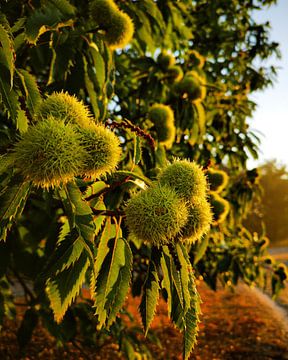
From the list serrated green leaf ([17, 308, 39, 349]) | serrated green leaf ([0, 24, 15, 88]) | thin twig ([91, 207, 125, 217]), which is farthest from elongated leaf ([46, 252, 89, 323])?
serrated green leaf ([17, 308, 39, 349])

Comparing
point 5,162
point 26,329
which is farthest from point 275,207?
point 5,162

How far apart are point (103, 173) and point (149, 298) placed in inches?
14.5

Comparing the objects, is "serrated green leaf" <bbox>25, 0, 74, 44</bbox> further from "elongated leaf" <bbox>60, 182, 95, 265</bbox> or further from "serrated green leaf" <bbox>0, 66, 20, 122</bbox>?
"elongated leaf" <bbox>60, 182, 95, 265</bbox>

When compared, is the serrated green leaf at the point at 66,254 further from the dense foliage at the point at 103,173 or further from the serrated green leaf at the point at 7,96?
the serrated green leaf at the point at 7,96

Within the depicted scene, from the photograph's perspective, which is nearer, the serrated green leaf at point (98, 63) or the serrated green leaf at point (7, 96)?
the serrated green leaf at point (7, 96)

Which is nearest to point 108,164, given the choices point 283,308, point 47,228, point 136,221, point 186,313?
point 136,221

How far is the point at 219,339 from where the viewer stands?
613 cm

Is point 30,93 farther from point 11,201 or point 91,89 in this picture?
point 91,89

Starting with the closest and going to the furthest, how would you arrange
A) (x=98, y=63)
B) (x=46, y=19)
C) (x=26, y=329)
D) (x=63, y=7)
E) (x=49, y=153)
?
1. (x=49, y=153)
2. (x=46, y=19)
3. (x=63, y=7)
4. (x=98, y=63)
5. (x=26, y=329)

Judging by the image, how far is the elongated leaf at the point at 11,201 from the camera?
892mm

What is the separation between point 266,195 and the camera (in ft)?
98.5

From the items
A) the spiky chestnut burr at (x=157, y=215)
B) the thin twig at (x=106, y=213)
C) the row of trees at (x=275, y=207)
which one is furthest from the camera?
the row of trees at (x=275, y=207)

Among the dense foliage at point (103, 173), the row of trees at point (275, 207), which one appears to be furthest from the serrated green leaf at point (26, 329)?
the row of trees at point (275, 207)

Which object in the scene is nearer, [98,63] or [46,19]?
[46,19]
